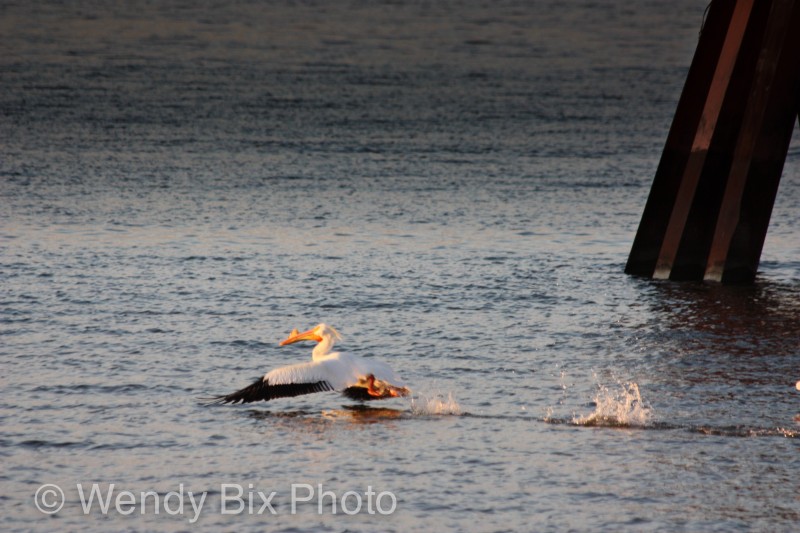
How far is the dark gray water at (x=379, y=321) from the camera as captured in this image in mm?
9430

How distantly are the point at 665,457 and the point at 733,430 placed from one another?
918 mm

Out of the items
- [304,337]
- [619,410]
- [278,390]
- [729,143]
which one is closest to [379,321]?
[304,337]

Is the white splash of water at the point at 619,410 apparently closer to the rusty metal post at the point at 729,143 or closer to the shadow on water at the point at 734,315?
the shadow on water at the point at 734,315

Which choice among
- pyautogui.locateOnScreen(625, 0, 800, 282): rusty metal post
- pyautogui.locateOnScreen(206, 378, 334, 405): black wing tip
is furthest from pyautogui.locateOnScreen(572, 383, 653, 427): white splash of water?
pyautogui.locateOnScreen(625, 0, 800, 282): rusty metal post

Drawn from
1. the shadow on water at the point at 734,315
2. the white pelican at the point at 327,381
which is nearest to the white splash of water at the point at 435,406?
the white pelican at the point at 327,381

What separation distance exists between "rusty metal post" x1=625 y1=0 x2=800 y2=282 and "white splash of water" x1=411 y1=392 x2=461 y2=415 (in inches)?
229

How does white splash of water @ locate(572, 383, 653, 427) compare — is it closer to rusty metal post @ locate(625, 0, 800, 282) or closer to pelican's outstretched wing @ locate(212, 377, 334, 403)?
pelican's outstretched wing @ locate(212, 377, 334, 403)

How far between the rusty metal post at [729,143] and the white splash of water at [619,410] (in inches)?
186

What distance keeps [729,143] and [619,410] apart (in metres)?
5.74

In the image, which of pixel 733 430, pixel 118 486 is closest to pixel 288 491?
pixel 118 486

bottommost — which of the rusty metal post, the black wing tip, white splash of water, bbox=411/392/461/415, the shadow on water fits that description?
white splash of water, bbox=411/392/461/415

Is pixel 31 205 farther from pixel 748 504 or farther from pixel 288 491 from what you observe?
pixel 748 504

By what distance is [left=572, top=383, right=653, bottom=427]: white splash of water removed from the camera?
1085cm

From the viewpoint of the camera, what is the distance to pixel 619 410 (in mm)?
11117
